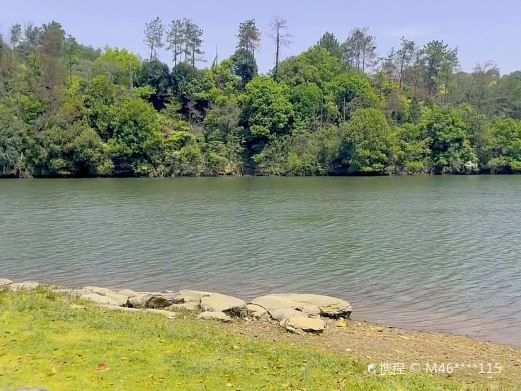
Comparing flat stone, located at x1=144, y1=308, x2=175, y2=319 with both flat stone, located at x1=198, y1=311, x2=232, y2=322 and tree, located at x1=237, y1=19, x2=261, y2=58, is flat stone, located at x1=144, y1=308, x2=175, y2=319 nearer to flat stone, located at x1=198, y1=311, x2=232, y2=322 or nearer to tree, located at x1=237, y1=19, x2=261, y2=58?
flat stone, located at x1=198, y1=311, x2=232, y2=322

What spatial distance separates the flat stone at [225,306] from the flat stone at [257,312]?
0.79ft

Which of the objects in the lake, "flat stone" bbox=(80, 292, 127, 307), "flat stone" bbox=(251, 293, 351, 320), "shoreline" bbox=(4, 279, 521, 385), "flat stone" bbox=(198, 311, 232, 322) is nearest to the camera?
"shoreline" bbox=(4, 279, 521, 385)

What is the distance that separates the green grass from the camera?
28.4ft

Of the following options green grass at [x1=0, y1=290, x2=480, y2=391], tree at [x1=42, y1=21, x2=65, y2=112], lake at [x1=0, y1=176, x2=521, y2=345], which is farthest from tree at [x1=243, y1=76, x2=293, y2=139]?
green grass at [x1=0, y1=290, x2=480, y2=391]

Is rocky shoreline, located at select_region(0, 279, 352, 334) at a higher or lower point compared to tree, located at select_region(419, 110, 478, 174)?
lower

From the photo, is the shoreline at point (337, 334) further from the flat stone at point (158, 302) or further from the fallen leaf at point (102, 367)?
the fallen leaf at point (102, 367)

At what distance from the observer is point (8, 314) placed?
12.1 metres

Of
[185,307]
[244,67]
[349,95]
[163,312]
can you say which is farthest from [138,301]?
[244,67]

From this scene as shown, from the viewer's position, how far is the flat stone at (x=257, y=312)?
15688 millimetres

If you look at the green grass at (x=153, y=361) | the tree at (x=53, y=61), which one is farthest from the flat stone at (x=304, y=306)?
the tree at (x=53, y=61)

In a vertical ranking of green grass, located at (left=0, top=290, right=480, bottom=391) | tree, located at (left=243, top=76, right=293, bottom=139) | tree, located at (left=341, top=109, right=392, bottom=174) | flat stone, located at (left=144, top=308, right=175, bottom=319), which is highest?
tree, located at (left=243, top=76, right=293, bottom=139)

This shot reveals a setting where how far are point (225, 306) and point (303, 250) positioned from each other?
12706 mm

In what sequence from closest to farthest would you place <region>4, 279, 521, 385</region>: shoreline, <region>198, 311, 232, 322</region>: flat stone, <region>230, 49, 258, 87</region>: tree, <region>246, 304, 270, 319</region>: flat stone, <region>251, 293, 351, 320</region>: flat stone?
<region>4, 279, 521, 385</region>: shoreline → <region>198, 311, 232, 322</region>: flat stone → <region>246, 304, 270, 319</region>: flat stone → <region>251, 293, 351, 320</region>: flat stone → <region>230, 49, 258, 87</region>: tree

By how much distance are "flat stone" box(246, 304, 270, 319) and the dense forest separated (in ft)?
255
